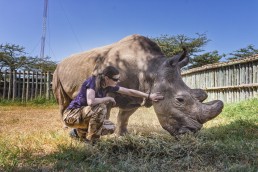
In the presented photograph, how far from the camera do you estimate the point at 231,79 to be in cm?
1458

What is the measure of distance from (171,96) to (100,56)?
1.84 metres

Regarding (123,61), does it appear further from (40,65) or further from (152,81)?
(40,65)

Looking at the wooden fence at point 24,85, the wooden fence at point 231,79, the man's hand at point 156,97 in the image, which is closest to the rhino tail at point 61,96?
the man's hand at point 156,97

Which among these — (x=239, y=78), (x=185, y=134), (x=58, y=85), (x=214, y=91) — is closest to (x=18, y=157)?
(x=185, y=134)

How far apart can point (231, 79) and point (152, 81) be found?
9957 millimetres

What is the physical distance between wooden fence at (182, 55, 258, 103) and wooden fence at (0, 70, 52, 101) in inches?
341

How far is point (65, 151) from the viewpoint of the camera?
4320mm

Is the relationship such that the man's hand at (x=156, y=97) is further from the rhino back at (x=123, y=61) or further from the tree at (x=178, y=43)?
the tree at (x=178, y=43)

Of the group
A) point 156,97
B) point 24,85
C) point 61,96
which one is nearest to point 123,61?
point 156,97

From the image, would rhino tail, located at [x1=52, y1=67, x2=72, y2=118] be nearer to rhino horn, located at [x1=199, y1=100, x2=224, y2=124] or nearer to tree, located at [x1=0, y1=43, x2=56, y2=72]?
rhino horn, located at [x1=199, y1=100, x2=224, y2=124]

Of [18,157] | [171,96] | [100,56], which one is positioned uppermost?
[100,56]

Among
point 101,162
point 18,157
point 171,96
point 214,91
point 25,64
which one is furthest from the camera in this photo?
point 25,64

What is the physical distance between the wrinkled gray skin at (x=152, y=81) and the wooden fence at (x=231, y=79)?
7918mm

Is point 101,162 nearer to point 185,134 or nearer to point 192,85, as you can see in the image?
point 185,134
